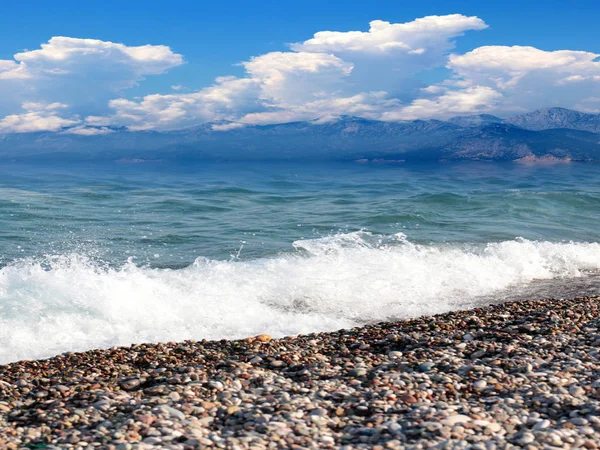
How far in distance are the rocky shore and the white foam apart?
346cm

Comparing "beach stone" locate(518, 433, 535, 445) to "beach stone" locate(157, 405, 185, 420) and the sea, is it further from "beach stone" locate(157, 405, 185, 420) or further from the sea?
the sea

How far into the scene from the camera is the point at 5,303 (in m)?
15.4

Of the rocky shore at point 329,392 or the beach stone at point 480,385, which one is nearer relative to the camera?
the rocky shore at point 329,392

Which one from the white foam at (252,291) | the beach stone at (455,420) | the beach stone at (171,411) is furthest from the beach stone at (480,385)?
the white foam at (252,291)

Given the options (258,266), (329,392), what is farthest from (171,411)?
(258,266)

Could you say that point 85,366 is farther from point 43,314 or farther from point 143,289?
point 143,289

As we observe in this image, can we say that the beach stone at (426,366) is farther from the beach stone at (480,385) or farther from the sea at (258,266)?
the sea at (258,266)

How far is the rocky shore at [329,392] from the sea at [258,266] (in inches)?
142

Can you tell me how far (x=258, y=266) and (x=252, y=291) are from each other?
3401 millimetres

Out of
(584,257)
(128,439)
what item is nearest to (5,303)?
(128,439)

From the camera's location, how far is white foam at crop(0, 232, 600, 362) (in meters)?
14.0

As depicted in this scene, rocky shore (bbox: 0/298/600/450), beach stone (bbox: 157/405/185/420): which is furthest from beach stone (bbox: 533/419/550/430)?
beach stone (bbox: 157/405/185/420)

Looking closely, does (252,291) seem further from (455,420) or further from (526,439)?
(526,439)

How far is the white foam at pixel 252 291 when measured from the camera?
1402 cm
